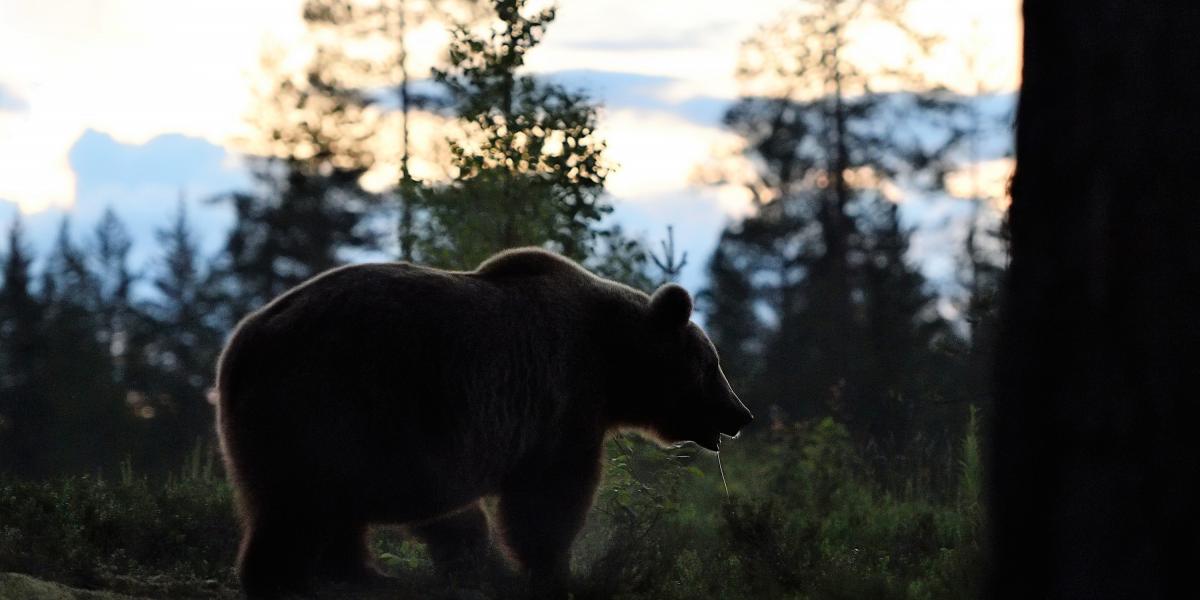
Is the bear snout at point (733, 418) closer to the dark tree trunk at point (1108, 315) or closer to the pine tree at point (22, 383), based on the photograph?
the dark tree trunk at point (1108, 315)

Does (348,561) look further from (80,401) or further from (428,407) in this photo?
(80,401)

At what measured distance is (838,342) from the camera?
22.8 m

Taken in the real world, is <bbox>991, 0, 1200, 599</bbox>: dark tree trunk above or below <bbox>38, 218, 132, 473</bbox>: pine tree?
above

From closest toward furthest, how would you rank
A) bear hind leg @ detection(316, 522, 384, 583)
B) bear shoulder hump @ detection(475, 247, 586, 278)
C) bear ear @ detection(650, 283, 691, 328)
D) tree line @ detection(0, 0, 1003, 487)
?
bear hind leg @ detection(316, 522, 384, 583) → bear shoulder hump @ detection(475, 247, 586, 278) → bear ear @ detection(650, 283, 691, 328) → tree line @ detection(0, 0, 1003, 487)

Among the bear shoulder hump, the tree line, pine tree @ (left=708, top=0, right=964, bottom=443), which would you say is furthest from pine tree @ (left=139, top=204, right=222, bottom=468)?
the bear shoulder hump

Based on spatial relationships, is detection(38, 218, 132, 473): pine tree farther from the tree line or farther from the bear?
the bear

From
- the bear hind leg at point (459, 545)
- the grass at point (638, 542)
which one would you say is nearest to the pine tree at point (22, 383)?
the grass at point (638, 542)

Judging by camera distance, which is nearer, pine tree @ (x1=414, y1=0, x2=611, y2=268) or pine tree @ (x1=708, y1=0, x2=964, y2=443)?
pine tree @ (x1=414, y1=0, x2=611, y2=268)

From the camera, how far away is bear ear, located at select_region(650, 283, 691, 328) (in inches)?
276

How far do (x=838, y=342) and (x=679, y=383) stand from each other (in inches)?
628

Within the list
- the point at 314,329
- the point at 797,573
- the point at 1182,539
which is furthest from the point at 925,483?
the point at 1182,539

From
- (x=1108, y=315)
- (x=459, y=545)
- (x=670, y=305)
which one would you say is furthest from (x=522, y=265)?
(x=1108, y=315)

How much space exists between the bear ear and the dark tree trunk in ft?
12.7

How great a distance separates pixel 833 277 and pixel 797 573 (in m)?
18.9
